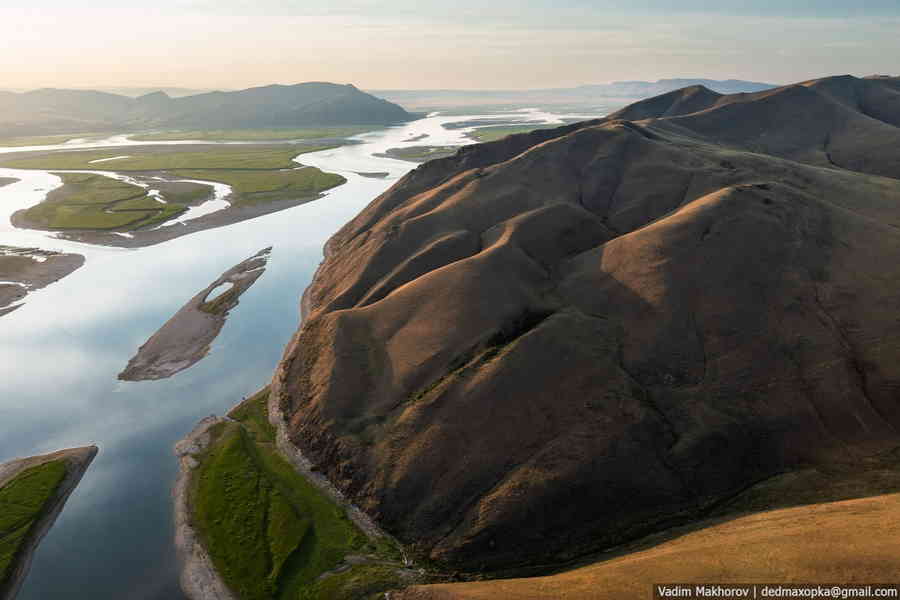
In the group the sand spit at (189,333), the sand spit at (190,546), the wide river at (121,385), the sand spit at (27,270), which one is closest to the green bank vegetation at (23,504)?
the wide river at (121,385)

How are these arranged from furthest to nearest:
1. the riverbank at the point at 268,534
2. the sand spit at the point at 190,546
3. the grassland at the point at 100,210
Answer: the grassland at the point at 100,210
the sand spit at the point at 190,546
the riverbank at the point at 268,534

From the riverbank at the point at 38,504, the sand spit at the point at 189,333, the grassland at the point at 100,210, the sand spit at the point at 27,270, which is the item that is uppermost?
the grassland at the point at 100,210

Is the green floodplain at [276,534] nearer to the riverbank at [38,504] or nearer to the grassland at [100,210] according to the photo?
the riverbank at [38,504]

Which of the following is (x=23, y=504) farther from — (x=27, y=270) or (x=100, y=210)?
(x=100, y=210)

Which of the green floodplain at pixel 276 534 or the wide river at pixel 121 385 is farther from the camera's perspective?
the wide river at pixel 121 385

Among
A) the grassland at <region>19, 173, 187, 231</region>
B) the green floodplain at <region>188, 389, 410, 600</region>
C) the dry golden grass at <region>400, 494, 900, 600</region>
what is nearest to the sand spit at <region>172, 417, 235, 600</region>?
the green floodplain at <region>188, 389, 410, 600</region>

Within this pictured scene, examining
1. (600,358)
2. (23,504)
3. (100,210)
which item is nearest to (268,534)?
(23,504)
